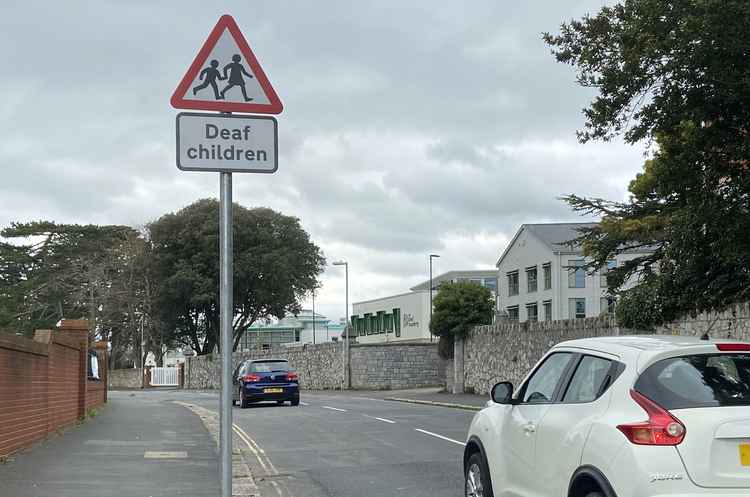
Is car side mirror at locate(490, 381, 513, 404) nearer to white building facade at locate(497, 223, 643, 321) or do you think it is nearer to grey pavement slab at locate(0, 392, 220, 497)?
grey pavement slab at locate(0, 392, 220, 497)

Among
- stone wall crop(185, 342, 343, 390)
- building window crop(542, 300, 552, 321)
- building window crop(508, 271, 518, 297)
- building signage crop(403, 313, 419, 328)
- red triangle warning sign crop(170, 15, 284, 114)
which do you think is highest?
building window crop(508, 271, 518, 297)

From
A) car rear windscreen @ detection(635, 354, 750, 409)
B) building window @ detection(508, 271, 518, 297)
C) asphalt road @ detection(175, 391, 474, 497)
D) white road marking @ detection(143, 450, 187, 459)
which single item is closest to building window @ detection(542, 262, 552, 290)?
building window @ detection(508, 271, 518, 297)

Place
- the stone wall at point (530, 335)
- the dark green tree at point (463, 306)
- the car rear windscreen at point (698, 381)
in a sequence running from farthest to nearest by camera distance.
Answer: the dark green tree at point (463, 306) → the stone wall at point (530, 335) → the car rear windscreen at point (698, 381)

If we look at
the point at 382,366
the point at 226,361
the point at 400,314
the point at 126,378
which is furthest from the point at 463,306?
the point at 400,314

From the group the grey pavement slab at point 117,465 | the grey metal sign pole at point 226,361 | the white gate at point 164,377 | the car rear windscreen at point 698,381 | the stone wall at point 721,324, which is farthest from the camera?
the white gate at point 164,377

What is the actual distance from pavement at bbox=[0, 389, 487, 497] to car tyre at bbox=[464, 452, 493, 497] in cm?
234

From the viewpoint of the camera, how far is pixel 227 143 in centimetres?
523

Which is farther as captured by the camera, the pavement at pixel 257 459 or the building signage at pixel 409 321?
the building signage at pixel 409 321

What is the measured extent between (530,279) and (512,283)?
3565mm

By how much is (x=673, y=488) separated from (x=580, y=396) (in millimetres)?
1177

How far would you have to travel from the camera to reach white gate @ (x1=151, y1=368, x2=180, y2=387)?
244ft

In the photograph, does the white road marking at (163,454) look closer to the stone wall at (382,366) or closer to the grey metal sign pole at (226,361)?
the grey metal sign pole at (226,361)

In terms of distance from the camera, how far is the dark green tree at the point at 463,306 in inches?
1500

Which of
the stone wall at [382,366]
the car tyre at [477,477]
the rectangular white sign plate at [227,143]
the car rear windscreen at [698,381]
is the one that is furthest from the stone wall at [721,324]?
the stone wall at [382,366]
